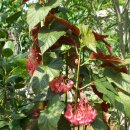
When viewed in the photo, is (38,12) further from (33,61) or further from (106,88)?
(106,88)

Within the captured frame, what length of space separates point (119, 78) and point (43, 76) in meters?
0.34

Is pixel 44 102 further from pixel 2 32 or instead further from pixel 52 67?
pixel 2 32

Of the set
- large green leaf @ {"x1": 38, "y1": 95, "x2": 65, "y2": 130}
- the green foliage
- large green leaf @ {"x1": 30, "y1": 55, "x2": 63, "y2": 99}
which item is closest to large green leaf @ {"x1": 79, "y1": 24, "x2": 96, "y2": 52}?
the green foliage

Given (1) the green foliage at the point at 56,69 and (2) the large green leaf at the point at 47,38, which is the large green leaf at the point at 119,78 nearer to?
(1) the green foliage at the point at 56,69

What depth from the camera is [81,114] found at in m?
1.51

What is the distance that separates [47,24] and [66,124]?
0.45 meters

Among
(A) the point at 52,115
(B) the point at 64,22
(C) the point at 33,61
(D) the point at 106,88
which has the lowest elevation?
(A) the point at 52,115

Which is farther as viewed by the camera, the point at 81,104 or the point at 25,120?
→ the point at 25,120

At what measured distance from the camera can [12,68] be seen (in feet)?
6.22

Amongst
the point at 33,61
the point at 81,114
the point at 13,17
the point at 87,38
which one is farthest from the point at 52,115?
the point at 13,17

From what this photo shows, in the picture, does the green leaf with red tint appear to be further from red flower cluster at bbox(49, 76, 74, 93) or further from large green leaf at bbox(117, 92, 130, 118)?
large green leaf at bbox(117, 92, 130, 118)

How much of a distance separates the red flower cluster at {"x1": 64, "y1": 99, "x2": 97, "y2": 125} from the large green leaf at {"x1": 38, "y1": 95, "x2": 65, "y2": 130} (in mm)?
38

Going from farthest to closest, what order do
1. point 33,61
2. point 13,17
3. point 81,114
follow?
point 13,17, point 33,61, point 81,114

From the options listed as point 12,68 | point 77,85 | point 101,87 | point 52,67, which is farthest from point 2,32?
point 101,87
